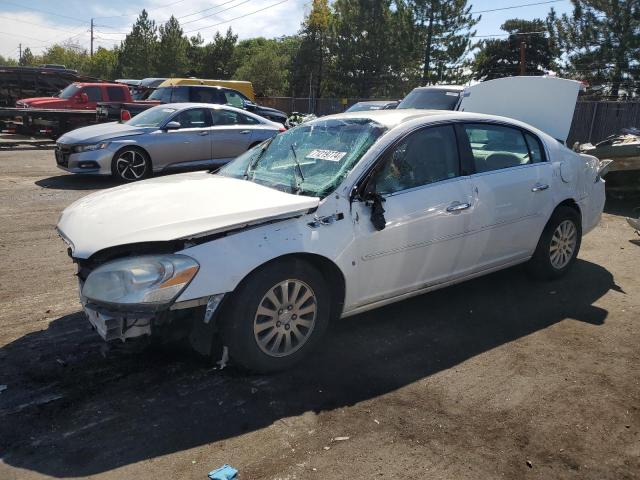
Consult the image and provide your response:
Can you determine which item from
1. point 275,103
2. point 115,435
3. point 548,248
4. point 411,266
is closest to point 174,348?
point 115,435

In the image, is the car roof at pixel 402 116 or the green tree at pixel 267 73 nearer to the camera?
the car roof at pixel 402 116

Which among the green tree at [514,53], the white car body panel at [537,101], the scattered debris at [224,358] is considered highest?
the green tree at [514,53]

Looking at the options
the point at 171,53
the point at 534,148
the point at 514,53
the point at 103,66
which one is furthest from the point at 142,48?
the point at 534,148

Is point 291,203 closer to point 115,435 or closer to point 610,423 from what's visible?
point 115,435

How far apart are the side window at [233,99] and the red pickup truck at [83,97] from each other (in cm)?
441

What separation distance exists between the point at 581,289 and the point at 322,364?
9.55 ft

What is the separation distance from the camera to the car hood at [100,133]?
10.2 metres

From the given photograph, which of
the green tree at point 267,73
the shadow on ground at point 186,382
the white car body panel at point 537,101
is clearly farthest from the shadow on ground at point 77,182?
the green tree at point 267,73

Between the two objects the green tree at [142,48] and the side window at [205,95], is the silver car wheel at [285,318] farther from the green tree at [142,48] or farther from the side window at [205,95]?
the green tree at [142,48]

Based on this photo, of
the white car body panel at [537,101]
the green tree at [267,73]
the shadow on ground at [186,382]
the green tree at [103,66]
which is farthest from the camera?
the green tree at [103,66]

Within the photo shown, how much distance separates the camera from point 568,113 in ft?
22.3

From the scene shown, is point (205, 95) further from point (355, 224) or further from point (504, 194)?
point (355, 224)

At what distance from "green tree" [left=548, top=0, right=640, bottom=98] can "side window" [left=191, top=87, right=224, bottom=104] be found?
2813 centimetres

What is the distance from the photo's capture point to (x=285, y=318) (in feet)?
11.6
